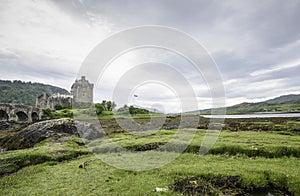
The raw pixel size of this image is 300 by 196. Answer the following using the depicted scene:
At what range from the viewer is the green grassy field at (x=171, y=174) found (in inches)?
470

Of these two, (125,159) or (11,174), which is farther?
(125,159)

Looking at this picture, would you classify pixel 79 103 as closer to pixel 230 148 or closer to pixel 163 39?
pixel 163 39

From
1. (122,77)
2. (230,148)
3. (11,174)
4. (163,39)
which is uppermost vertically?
(163,39)

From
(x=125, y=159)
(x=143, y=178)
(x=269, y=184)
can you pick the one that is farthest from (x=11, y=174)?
(x=269, y=184)

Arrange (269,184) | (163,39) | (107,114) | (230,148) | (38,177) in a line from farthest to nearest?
(107,114) → (163,39) → (230,148) → (38,177) → (269,184)

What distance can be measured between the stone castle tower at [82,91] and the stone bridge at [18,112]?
52854 millimetres

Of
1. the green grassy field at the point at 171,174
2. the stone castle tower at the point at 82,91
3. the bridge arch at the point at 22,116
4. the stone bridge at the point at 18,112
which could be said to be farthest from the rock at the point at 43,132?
the stone castle tower at the point at 82,91

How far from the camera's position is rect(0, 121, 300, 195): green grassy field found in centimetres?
1193

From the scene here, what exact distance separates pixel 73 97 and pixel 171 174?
13591cm

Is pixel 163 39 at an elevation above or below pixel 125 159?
above

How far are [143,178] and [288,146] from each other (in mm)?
15290

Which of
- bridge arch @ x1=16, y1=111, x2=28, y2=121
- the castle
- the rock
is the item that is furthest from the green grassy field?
the castle

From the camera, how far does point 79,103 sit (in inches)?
5236

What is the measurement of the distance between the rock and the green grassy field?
8224 millimetres
